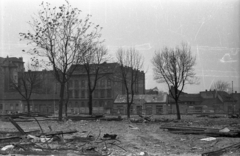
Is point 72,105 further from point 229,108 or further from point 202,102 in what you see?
point 229,108

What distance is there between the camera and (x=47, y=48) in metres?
29.2

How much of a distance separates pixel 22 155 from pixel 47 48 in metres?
19.6

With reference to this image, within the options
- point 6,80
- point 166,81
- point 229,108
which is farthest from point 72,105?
point 166,81

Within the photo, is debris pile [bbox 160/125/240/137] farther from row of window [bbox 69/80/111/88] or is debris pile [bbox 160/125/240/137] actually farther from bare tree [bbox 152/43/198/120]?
row of window [bbox 69/80/111/88]

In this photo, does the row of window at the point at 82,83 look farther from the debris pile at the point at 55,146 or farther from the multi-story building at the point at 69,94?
the debris pile at the point at 55,146

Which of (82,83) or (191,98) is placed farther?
(82,83)

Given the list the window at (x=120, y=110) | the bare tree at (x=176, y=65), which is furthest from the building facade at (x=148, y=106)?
the bare tree at (x=176, y=65)

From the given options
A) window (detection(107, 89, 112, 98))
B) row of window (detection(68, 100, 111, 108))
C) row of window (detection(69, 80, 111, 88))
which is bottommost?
row of window (detection(68, 100, 111, 108))

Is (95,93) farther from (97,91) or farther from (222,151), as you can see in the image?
(222,151)

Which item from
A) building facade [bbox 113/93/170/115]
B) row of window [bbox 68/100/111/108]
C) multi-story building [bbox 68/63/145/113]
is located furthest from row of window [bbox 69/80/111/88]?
building facade [bbox 113/93/170/115]

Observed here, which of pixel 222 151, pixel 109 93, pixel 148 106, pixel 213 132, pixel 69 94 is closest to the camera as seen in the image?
pixel 222 151

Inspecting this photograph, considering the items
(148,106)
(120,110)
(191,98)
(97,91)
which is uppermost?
(97,91)

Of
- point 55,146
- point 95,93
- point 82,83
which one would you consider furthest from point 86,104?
point 55,146

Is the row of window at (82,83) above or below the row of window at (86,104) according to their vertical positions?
above
